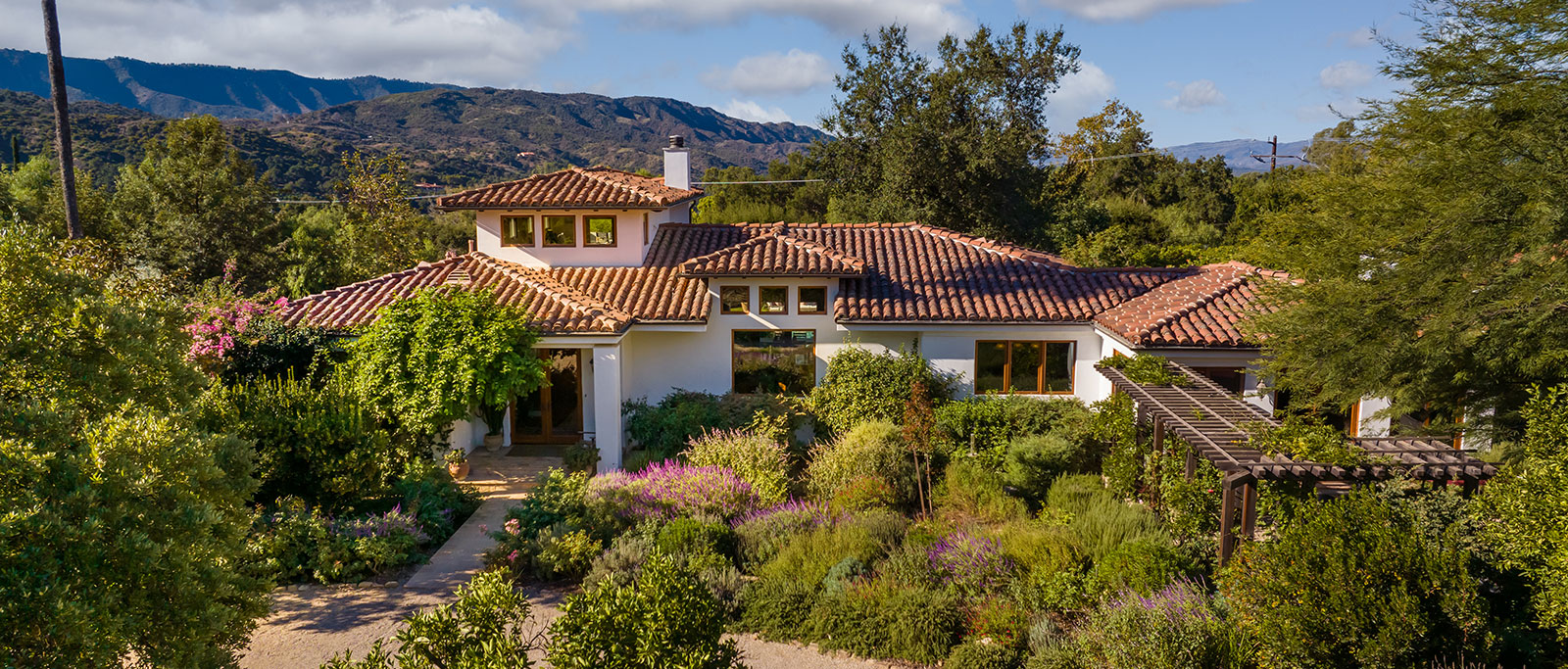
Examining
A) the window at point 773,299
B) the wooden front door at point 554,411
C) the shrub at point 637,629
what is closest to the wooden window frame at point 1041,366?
the window at point 773,299

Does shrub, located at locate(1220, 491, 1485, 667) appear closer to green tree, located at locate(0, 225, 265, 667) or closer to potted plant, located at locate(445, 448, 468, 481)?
green tree, located at locate(0, 225, 265, 667)

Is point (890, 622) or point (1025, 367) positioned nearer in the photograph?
point (890, 622)

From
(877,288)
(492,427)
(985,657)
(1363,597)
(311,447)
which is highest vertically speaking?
(877,288)

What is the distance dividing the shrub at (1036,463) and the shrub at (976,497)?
0.99 ft

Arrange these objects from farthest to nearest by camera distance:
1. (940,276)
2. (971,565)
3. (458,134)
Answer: (458,134) → (940,276) → (971,565)

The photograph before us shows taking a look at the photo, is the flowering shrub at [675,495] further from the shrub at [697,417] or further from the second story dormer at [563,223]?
the second story dormer at [563,223]

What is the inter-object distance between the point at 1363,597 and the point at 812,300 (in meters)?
11.9

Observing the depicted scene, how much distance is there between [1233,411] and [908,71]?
2317 cm

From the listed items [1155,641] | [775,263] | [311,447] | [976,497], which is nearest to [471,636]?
[1155,641]

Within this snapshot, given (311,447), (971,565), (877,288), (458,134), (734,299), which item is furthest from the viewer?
(458,134)

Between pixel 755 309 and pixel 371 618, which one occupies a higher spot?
pixel 755 309

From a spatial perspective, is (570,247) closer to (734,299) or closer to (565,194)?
(565,194)

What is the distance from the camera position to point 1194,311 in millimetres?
16031

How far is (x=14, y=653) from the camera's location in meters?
4.39
